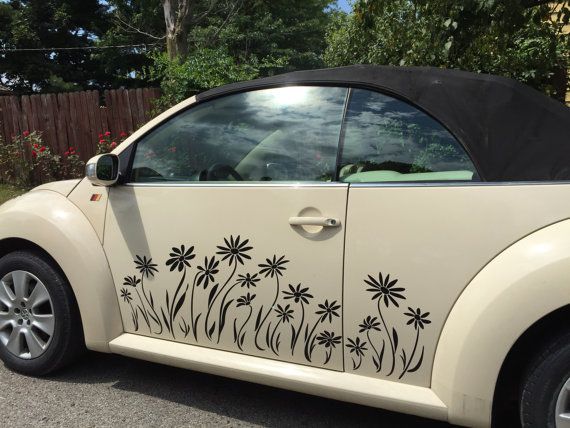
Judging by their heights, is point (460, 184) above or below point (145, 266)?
above

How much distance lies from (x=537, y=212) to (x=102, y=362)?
2.80 meters

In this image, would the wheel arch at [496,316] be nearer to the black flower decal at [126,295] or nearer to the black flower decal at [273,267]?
the black flower decal at [273,267]

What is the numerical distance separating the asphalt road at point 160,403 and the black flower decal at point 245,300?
67cm

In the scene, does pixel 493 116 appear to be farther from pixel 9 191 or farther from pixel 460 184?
pixel 9 191

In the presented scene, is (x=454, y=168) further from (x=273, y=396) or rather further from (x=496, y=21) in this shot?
(x=496, y=21)

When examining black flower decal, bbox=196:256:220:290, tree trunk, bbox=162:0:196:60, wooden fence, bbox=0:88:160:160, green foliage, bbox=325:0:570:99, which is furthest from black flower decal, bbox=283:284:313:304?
tree trunk, bbox=162:0:196:60

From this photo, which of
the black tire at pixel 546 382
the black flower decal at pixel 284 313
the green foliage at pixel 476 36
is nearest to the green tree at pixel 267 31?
the green foliage at pixel 476 36

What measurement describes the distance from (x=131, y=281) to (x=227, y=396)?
87 cm

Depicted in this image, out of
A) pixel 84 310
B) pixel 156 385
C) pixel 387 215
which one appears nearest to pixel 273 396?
pixel 156 385

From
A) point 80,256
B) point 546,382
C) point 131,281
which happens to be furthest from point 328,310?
point 80,256

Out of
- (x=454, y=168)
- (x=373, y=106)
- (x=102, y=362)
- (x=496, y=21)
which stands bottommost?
(x=102, y=362)

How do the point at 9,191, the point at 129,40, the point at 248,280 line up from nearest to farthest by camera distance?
the point at 248,280 → the point at 9,191 → the point at 129,40

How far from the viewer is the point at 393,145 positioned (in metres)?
2.53

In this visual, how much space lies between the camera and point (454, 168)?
237cm
